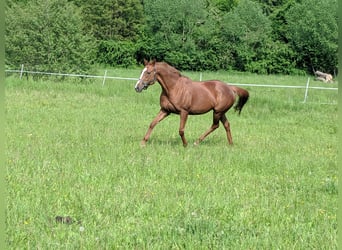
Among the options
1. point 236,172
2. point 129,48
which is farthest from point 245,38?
point 236,172

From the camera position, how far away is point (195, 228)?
3992 mm

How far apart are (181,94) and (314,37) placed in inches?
1719

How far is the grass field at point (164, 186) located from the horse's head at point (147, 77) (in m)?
1.08

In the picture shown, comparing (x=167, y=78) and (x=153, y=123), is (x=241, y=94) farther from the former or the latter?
(x=153, y=123)

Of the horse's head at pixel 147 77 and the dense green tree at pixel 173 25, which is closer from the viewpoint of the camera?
the horse's head at pixel 147 77

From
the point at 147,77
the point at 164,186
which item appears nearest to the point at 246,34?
the point at 147,77

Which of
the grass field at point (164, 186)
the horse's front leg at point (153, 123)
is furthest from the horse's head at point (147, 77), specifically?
the grass field at point (164, 186)

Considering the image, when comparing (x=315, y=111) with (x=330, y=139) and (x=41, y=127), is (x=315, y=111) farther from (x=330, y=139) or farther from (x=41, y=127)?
(x=41, y=127)

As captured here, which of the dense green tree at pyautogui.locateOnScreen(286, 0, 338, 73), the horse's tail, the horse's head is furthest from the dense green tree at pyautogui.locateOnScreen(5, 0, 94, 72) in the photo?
the dense green tree at pyautogui.locateOnScreen(286, 0, 338, 73)

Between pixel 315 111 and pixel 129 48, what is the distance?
36.9m

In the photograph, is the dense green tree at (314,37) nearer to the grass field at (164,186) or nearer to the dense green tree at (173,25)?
the dense green tree at (173,25)

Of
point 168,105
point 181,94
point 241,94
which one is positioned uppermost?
point 181,94

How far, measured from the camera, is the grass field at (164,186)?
3.80 m

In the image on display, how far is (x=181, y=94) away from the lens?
929cm
